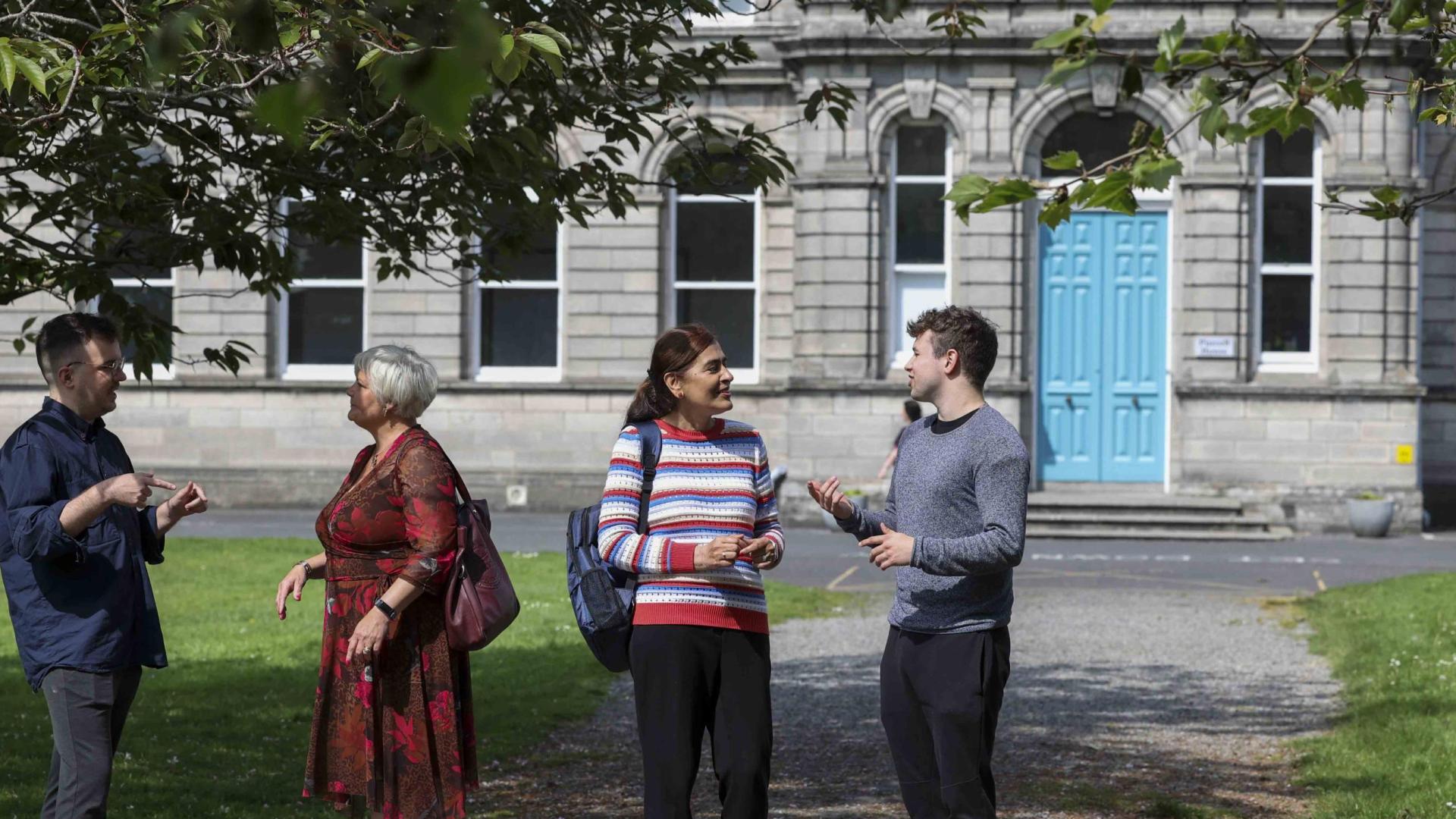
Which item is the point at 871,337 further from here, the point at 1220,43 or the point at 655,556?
the point at 1220,43

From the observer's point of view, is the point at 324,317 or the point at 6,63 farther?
the point at 324,317

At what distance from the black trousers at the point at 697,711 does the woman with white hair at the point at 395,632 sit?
0.67 meters

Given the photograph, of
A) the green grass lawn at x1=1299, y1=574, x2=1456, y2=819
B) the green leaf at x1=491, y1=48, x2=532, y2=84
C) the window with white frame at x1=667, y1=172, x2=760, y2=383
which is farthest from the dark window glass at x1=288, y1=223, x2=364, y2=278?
the green leaf at x1=491, y1=48, x2=532, y2=84

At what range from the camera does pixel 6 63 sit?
4328 millimetres

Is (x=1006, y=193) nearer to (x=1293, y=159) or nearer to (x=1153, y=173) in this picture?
(x=1153, y=173)

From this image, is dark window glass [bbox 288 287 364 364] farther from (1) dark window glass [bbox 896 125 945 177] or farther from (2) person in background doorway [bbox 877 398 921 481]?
(1) dark window glass [bbox 896 125 945 177]

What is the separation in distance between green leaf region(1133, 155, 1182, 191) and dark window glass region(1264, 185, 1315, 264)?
66.4ft

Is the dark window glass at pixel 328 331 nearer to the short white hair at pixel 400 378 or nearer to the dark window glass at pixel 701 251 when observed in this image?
the dark window glass at pixel 701 251

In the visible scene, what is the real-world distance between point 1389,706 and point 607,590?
18.6ft

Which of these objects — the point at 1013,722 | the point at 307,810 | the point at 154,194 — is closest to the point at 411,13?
the point at 154,194

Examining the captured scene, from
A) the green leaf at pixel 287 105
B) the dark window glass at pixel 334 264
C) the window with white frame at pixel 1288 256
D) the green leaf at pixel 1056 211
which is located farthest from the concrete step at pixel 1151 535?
the green leaf at pixel 287 105

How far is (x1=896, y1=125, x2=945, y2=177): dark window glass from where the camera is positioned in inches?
900

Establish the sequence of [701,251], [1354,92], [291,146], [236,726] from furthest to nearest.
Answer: [701,251] < [236,726] < [291,146] < [1354,92]

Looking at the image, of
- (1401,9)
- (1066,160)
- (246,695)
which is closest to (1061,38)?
(1066,160)
